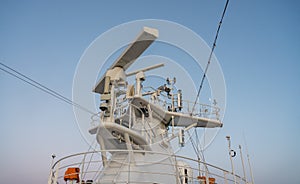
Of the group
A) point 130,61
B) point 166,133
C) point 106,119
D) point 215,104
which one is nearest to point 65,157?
point 106,119

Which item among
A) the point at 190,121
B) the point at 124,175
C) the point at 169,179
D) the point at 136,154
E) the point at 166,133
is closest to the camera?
the point at 124,175

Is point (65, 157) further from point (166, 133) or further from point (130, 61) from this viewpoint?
point (166, 133)

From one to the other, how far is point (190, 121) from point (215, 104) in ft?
5.83

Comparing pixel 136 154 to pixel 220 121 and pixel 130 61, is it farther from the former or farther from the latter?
Result: pixel 220 121

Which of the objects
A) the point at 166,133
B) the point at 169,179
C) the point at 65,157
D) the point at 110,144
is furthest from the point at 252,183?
the point at 65,157

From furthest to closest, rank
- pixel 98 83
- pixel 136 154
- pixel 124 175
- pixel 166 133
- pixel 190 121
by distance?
pixel 190 121 → pixel 166 133 → pixel 98 83 → pixel 136 154 → pixel 124 175

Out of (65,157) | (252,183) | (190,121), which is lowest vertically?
(252,183)

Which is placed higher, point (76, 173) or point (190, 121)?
point (190, 121)

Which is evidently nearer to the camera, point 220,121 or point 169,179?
point 169,179

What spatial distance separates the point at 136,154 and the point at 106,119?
5.68ft

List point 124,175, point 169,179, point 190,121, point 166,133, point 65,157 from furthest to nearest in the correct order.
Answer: point 190,121 < point 166,133 < point 169,179 < point 124,175 < point 65,157

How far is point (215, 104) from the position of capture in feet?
42.3

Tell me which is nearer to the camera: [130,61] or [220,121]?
[130,61]

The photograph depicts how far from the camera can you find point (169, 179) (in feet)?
30.0
